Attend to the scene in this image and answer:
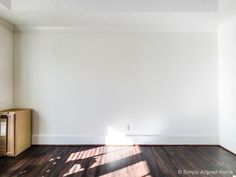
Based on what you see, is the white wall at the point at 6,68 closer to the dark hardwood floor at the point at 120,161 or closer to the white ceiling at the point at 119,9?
the white ceiling at the point at 119,9

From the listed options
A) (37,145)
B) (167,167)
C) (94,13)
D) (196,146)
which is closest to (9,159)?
(37,145)

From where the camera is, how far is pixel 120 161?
9.22 feet

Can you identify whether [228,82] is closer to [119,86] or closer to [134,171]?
[119,86]

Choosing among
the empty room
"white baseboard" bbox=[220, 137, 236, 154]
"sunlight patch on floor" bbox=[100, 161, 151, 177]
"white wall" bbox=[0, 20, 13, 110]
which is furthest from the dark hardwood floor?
"white wall" bbox=[0, 20, 13, 110]

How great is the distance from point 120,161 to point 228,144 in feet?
6.59

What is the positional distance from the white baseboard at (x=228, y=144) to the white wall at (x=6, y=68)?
4124 mm

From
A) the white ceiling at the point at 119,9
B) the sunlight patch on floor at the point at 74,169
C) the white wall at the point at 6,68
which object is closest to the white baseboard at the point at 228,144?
the white ceiling at the point at 119,9

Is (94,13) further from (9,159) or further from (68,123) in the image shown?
(9,159)

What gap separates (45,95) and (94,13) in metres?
1.85

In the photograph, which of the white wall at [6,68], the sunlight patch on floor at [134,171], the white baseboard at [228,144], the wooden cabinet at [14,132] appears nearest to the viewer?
the sunlight patch on floor at [134,171]

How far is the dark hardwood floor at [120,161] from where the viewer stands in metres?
2.41

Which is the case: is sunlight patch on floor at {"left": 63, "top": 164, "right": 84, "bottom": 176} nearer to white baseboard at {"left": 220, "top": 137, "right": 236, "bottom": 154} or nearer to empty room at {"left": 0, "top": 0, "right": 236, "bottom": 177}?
empty room at {"left": 0, "top": 0, "right": 236, "bottom": 177}

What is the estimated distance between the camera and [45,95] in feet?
12.0


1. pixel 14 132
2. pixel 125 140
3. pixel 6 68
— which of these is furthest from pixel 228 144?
pixel 6 68
